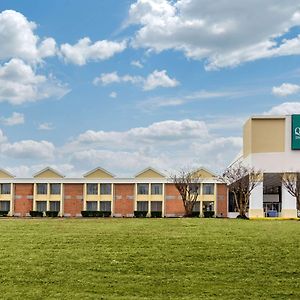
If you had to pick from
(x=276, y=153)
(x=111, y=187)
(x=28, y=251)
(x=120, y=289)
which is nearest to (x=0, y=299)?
(x=120, y=289)

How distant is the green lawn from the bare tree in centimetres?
2680

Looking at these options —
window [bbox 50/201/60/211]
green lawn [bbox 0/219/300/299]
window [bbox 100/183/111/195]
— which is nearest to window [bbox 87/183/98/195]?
window [bbox 100/183/111/195]

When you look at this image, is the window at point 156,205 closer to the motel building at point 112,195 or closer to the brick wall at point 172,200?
the motel building at point 112,195

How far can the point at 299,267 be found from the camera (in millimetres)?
16109

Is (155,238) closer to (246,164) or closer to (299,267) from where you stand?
(299,267)

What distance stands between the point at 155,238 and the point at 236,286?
727 cm

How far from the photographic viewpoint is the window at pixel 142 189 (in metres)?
65.3

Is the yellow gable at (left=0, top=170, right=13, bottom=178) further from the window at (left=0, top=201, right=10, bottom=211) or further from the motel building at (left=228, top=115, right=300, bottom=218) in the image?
the motel building at (left=228, top=115, right=300, bottom=218)

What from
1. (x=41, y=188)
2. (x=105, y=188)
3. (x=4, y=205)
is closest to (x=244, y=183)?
(x=105, y=188)

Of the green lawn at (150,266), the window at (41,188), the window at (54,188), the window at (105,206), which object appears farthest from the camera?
the window at (41,188)

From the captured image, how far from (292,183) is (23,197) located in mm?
33008

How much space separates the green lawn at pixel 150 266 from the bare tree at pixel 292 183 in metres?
26.8

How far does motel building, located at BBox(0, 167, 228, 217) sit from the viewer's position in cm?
6519

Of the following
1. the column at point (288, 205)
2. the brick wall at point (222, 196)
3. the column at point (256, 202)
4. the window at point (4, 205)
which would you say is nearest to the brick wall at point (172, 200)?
the brick wall at point (222, 196)
